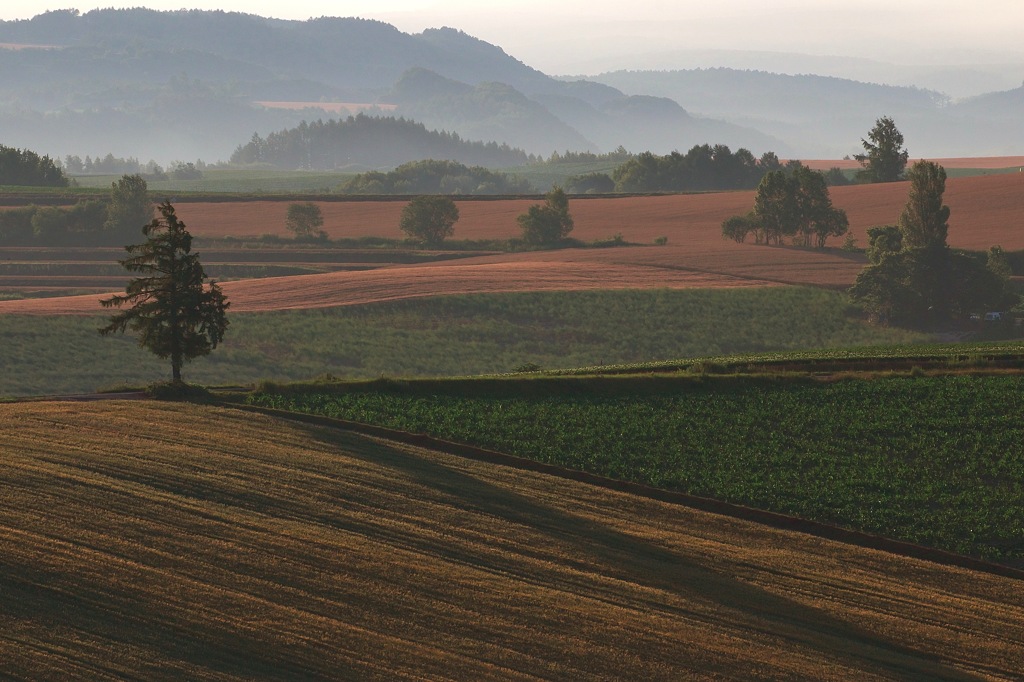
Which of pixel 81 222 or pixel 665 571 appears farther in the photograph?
pixel 81 222

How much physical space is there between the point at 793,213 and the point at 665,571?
10972cm

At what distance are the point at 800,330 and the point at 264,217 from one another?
264ft

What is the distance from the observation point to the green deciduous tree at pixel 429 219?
150250 millimetres

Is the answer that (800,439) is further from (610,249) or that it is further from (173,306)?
(610,249)

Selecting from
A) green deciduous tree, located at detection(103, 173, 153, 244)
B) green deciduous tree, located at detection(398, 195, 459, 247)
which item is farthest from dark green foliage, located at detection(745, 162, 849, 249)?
green deciduous tree, located at detection(103, 173, 153, 244)

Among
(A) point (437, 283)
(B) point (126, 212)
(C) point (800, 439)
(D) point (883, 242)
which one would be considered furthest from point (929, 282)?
(B) point (126, 212)

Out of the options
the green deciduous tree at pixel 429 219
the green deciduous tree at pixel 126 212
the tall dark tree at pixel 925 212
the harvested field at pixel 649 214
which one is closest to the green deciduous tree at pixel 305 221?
the harvested field at pixel 649 214

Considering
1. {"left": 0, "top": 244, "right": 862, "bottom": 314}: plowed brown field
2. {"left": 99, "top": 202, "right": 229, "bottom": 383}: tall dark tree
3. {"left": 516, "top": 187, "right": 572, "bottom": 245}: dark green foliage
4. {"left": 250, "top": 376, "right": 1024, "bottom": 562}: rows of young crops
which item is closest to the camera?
{"left": 250, "top": 376, "right": 1024, "bottom": 562}: rows of young crops

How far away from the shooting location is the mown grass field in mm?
92312

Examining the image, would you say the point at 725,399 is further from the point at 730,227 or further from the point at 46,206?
the point at 46,206

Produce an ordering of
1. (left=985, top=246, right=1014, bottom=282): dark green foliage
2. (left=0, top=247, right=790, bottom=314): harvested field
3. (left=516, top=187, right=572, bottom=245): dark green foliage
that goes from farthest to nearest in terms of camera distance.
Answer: (left=516, top=187, right=572, bottom=245): dark green foliage
(left=985, top=246, right=1014, bottom=282): dark green foliage
(left=0, top=247, right=790, bottom=314): harvested field

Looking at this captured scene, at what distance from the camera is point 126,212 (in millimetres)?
147875

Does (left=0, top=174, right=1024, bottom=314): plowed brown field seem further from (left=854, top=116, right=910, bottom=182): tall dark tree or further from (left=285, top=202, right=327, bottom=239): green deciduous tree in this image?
(left=854, top=116, right=910, bottom=182): tall dark tree

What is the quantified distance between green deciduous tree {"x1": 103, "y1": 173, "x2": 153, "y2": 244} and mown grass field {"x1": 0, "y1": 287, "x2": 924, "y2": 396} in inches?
1879
